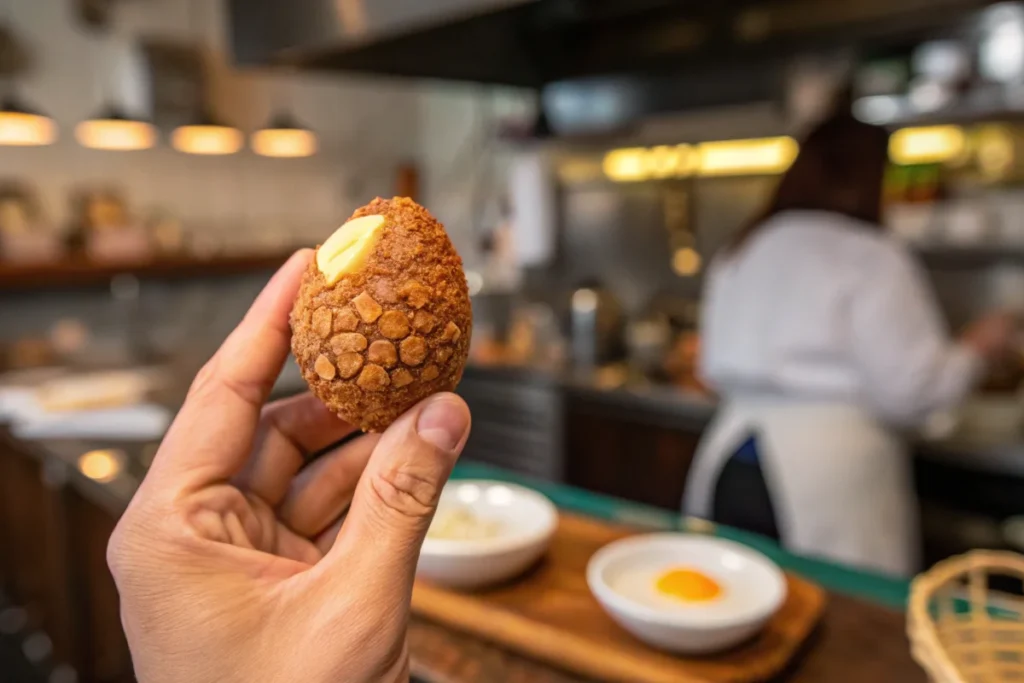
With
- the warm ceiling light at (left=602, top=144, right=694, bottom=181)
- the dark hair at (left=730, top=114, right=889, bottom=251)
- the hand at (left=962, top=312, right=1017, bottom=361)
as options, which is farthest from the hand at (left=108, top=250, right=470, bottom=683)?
the warm ceiling light at (left=602, top=144, right=694, bottom=181)

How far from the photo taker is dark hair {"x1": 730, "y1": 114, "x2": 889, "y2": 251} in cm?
212

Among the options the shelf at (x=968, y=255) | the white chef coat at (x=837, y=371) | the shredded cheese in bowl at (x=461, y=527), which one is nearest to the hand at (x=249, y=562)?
the shredded cheese in bowl at (x=461, y=527)

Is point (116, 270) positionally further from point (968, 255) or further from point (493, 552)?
point (968, 255)

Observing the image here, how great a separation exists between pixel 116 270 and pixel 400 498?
15.2 feet

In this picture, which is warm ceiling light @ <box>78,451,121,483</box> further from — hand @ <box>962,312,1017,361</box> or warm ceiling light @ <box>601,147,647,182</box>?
warm ceiling light @ <box>601,147,647,182</box>

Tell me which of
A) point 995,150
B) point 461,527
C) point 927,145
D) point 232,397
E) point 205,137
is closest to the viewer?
point 232,397

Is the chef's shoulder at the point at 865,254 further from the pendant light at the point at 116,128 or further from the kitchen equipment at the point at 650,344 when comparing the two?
the pendant light at the point at 116,128

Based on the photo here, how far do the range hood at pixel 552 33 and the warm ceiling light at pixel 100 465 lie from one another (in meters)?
1.08

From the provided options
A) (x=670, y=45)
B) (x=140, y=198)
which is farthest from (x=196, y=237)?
(x=670, y=45)

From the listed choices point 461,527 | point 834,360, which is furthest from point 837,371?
point 461,527

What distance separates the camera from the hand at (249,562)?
2.18 ft

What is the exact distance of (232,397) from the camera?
82 centimetres

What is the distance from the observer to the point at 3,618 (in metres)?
3.31

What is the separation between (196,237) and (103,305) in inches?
28.5
